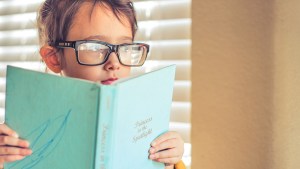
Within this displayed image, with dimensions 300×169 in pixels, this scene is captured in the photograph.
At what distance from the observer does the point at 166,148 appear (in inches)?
25.4

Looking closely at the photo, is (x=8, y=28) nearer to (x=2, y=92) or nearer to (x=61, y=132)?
(x=2, y=92)

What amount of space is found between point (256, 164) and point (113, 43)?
0.49 meters

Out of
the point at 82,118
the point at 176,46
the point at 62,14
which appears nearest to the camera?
the point at 82,118

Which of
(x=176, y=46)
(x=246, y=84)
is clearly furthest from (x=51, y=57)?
(x=246, y=84)

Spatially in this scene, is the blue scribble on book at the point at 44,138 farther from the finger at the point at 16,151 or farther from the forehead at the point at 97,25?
the forehead at the point at 97,25

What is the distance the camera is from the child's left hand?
0.60 meters

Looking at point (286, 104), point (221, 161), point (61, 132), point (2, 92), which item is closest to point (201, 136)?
point (221, 161)

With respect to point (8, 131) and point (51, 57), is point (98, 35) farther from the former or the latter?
point (8, 131)

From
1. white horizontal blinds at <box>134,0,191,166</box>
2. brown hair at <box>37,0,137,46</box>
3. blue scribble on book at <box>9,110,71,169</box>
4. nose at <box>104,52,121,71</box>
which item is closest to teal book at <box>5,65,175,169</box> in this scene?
blue scribble on book at <box>9,110,71,169</box>

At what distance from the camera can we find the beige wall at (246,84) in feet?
2.61

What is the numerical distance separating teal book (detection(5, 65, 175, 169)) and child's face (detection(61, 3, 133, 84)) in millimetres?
150

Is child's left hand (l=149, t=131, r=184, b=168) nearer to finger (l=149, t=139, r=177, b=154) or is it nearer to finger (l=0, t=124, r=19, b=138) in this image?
finger (l=149, t=139, r=177, b=154)

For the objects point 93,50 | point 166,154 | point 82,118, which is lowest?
point 166,154

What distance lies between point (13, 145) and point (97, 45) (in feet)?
0.85
